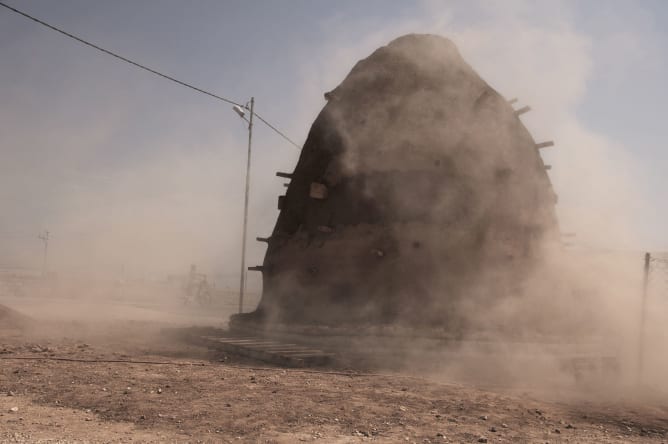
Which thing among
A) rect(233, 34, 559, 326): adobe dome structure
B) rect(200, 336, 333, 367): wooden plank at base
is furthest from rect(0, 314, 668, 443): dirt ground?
rect(233, 34, 559, 326): adobe dome structure

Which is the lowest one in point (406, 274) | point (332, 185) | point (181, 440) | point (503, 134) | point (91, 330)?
point (91, 330)

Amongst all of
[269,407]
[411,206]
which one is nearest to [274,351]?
[269,407]

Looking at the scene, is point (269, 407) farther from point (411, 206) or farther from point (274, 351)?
point (411, 206)

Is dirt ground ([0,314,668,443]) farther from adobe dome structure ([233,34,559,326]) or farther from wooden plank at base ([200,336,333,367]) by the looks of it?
adobe dome structure ([233,34,559,326])

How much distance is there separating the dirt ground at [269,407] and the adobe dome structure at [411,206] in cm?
230

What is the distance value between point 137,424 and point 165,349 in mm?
5709

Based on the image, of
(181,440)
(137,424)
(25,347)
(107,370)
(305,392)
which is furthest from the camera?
(25,347)

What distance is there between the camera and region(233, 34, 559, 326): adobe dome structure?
1045 cm

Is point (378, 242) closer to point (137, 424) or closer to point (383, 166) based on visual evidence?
point (383, 166)

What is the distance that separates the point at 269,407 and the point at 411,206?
5.93 meters

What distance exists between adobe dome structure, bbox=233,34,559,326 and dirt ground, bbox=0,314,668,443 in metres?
2.30

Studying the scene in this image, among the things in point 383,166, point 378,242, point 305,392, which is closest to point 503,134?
point 383,166

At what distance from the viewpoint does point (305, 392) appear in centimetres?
675

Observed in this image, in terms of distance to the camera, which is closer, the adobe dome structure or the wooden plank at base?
the wooden plank at base
